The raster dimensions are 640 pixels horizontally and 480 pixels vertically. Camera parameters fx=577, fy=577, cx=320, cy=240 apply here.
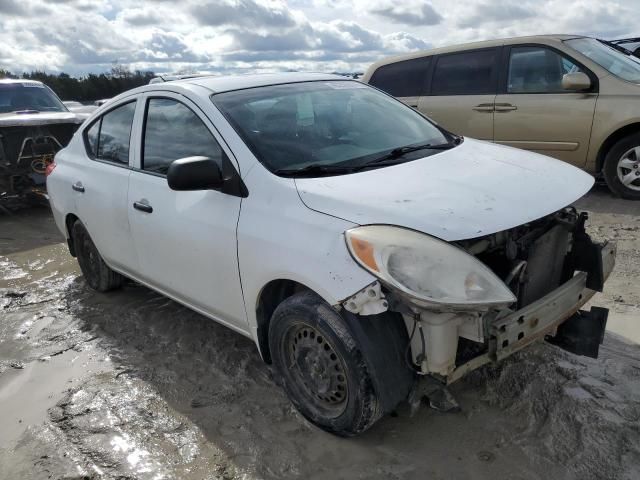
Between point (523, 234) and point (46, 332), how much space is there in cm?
358

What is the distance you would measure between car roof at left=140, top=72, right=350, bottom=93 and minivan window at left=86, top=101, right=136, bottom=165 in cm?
28

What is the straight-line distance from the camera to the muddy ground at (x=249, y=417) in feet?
8.77

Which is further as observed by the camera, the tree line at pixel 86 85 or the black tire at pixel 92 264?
the tree line at pixel 86 85

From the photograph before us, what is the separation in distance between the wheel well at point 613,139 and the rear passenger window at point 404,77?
240 cm

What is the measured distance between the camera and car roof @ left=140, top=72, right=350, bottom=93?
12.0ft

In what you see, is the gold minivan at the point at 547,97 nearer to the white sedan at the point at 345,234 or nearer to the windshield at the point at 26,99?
the white sedan at the point at 345,234

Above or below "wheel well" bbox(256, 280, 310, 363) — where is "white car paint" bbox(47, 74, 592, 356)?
above

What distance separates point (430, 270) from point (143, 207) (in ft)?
7.05

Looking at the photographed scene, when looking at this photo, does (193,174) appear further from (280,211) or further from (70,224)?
(70,224)

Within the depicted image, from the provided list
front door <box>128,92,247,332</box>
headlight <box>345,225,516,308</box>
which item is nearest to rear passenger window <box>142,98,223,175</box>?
front door <box>128,92,247,332</box>

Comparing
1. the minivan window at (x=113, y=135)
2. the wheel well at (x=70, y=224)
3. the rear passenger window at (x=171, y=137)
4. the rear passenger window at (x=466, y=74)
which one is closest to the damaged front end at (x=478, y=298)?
the rear passenger window at (x=171, y=137)

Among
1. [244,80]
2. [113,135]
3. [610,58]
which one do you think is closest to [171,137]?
[244,80]

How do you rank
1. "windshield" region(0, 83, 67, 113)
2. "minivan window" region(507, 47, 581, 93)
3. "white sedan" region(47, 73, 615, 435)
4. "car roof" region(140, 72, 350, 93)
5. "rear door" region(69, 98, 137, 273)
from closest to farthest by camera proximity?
"white sedan" region(47, 73, 615, 435), "car roof" region(140, 72, 350, 93), "rear door" region(69, 98, 137, 273), "minivan window" region(507, 47, 581, 93), "windshield" region(0, 83, 67, 113)

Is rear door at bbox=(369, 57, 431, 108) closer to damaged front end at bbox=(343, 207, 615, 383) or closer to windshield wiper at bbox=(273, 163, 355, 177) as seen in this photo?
windshield wiper at bbox=(273, 163, 355, 177)
